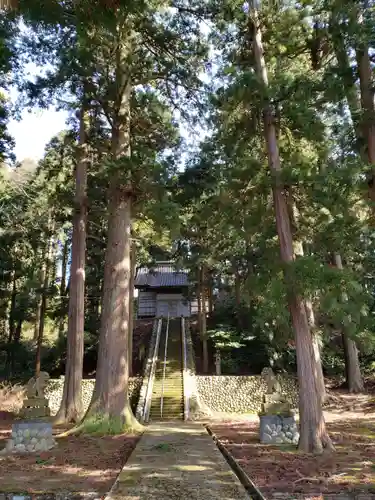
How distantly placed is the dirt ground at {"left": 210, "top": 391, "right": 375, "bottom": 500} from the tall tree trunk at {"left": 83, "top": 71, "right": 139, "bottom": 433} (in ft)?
7.96

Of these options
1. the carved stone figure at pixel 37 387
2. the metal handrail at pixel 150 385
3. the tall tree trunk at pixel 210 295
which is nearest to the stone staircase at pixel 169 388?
the metal handrail at pixel 150 385

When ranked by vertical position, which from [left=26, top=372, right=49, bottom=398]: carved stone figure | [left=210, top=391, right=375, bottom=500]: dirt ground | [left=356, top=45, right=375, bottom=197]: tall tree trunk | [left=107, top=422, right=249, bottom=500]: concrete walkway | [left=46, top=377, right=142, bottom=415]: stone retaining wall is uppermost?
[left=356, top=45, right=375, bottom=197]: tall tree trunk

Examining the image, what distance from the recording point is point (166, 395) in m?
14.4

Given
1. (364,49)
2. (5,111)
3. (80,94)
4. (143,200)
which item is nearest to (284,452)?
(143,200)

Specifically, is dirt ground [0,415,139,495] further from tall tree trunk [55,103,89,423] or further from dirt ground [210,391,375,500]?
tall tree trunk [55,103,89,423]

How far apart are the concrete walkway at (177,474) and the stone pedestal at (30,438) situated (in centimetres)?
173

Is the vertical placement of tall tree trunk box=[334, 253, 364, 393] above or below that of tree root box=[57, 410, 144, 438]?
above

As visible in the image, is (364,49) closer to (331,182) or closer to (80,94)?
(331,182)

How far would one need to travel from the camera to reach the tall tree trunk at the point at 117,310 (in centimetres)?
885

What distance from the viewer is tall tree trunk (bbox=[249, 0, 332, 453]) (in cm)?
676

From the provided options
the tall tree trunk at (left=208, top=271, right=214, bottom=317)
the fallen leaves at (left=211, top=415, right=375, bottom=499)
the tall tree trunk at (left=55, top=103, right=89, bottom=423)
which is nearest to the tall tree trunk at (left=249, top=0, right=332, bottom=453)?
the fallen leaves at (left=211, top=415, right=375, bottom=499)

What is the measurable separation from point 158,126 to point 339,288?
7356 millimetres

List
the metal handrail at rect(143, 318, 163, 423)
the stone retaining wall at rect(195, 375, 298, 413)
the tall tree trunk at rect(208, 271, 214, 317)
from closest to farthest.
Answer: the metal handrail at rect(143, 318, 163, 423) < the stone retaining wall at rect(195, 375, 298, 413) < the tall tree trunk at rect(208, 271, 214, 317)

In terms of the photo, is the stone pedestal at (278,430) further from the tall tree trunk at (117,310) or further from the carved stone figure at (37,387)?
the carved stone figure at (37,387)
